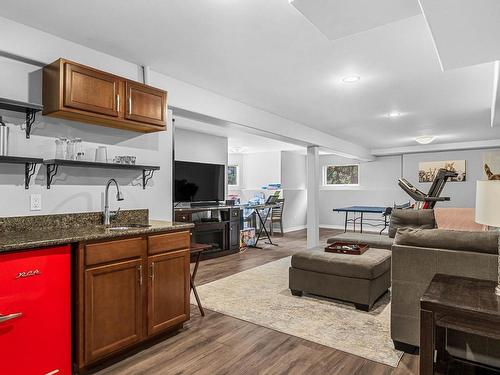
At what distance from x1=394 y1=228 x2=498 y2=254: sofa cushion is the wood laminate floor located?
0.81 m

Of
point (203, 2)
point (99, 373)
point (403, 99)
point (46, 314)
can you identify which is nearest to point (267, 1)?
point (203, 2)

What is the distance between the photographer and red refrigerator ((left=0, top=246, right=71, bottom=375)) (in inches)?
68.2

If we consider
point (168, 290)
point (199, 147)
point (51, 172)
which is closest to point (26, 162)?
point (51, 172)

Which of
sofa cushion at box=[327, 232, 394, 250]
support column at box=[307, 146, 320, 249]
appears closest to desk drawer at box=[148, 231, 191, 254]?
sofa cushion at box=[327, 232, 394, 250]

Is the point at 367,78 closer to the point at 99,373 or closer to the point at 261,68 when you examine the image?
the point at 261,68

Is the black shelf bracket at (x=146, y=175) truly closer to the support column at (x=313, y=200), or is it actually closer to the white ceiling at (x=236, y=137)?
the white ceiling at (x=236, y=137)

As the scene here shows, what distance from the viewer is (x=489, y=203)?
167 centimetres

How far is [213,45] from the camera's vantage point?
2.74 metres

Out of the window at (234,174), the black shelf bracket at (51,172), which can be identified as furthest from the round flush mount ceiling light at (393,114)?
the window at (234,174)

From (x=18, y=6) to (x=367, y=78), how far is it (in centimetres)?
309

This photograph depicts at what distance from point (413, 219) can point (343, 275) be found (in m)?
2.29

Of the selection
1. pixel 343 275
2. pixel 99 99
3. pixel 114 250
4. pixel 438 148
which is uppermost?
pixel 438 148

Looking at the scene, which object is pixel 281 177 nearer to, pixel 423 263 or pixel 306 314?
pixel 306 314

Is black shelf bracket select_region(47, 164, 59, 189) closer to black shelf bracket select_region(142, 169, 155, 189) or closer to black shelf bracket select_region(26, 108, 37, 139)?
black shelf bracket select_region(26, 108, 37, 139)
